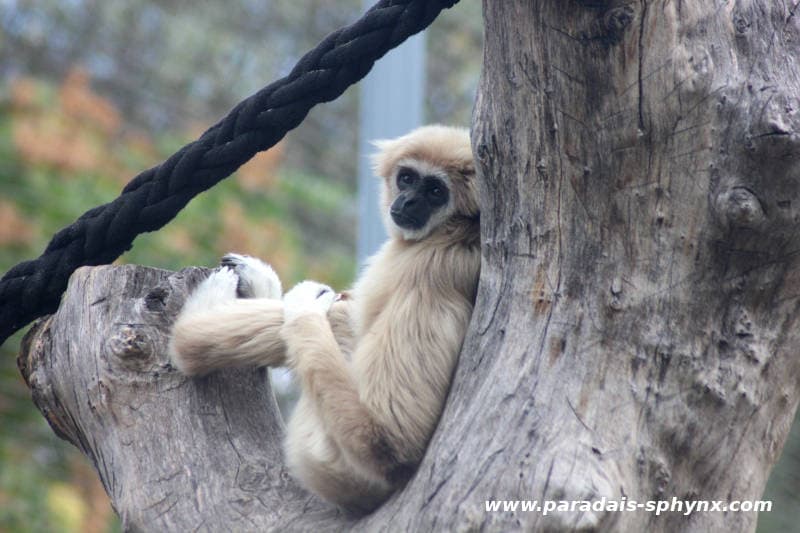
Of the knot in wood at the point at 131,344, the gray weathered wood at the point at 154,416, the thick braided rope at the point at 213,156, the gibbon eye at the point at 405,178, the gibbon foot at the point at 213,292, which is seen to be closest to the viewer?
the gray weathered wood at the point at 154,416

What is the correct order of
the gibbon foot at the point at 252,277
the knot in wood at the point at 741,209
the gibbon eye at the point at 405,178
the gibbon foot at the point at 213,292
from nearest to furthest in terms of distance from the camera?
the knot in wood at the point at 741,209 < the gibbon foot at the point at 213,292 < the gibbon foot at the point at 252,277 < the gibbon eye at the point at 405,178

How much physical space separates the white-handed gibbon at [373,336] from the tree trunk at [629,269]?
396 mm

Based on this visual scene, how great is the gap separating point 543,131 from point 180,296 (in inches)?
64.5

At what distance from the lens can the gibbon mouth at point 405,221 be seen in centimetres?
383

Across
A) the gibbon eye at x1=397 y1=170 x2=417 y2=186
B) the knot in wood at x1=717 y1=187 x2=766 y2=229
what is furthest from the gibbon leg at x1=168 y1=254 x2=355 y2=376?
the knot in wood at x1=717 y1=187 x2=766 y2=229

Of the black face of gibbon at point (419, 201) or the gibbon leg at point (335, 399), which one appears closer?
the gibbon leg at point (335, 399)

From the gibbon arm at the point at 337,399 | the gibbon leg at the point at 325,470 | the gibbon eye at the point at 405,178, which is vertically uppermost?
the gibbon eye at the point at 405,178

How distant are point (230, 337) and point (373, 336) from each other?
1.81 feet

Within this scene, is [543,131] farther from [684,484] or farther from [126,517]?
[126,517]

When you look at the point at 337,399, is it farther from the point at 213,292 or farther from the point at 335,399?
the point at 213,292

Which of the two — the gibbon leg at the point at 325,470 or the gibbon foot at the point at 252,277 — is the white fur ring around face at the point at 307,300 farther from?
the gibbon leg at the point at 325,470

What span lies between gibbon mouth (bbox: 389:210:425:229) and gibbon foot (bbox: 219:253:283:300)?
25.1 inches

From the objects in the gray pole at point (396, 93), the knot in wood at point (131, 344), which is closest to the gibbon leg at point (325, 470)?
the knot in wood at point (131, 344)

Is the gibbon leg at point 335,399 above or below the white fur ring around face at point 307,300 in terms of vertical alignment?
below
